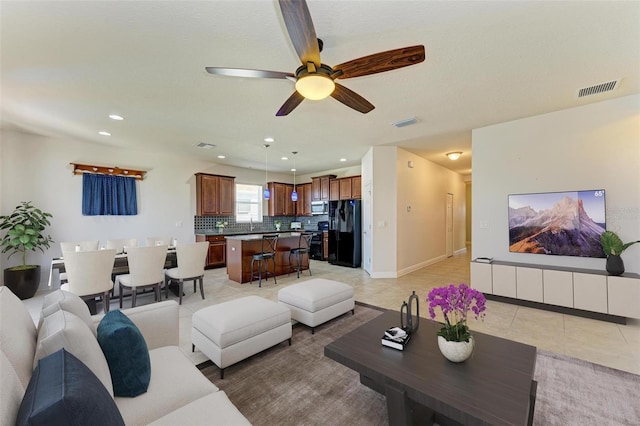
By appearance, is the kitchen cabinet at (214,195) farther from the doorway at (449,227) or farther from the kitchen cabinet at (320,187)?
the doorway at (449,227)

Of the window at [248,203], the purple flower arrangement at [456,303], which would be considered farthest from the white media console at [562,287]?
the window at [248,203]

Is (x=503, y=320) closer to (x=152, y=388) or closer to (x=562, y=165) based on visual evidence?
(x=562, y=165)

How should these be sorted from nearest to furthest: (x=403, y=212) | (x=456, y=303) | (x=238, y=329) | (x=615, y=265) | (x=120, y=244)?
(x=456, y=303)
(x=238, y=329)
(x=615, y=265)
(x=120, y=244)
(x=403, y=212)

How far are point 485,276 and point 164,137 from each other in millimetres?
5983

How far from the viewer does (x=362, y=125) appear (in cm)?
423

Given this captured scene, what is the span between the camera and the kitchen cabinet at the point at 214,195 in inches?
265

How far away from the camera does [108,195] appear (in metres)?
5.40

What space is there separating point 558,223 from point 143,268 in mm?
5962

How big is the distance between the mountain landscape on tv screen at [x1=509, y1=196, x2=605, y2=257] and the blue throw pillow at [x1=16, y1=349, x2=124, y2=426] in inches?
195

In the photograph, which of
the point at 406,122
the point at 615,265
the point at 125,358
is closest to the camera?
the point at 125,358

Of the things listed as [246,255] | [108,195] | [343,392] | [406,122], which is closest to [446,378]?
[343,392]

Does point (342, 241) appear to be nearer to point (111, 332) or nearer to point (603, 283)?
point (603, 283)

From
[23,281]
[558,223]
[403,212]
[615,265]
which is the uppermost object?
[403,212]

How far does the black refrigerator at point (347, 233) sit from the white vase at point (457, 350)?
5195mm
